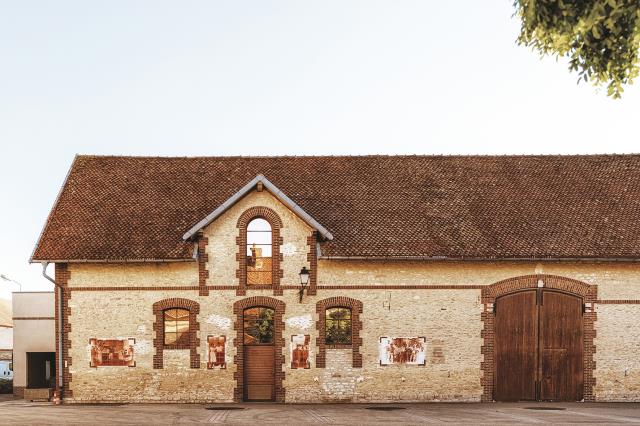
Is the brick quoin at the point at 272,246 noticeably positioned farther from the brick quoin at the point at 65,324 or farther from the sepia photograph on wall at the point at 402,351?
the brick quoin at the point at 65,324

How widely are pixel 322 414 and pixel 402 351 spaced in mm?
4648

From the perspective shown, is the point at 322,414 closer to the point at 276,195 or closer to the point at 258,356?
the point at 258,356

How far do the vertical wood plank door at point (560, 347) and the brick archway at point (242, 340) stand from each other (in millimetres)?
8557

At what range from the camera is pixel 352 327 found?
24250 mm

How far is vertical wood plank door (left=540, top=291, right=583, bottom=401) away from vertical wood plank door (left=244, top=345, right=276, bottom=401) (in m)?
8.87

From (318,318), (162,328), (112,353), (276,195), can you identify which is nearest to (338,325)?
(318,318)

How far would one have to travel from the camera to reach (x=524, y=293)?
24.5 metres

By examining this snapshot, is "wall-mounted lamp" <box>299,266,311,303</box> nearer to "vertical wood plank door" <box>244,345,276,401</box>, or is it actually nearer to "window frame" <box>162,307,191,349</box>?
"vertical wood plank door" <box>244,345,276,401</box>

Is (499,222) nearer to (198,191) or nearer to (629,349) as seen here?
(629,349)

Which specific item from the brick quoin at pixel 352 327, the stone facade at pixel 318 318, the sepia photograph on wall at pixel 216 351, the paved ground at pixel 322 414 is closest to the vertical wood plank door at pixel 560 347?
the stone facade at pixel 318 318

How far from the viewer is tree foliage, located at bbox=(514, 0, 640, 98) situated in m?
9.56

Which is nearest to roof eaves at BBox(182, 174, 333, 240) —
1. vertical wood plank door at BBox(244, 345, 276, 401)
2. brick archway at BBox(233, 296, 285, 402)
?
brick archway at BBox(233, 296, 285, 402)

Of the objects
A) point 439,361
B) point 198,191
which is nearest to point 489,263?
point 439,361

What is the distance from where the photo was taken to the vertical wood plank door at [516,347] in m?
24.3
